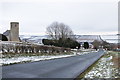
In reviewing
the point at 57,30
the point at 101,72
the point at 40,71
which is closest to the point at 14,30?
the point at 57,30

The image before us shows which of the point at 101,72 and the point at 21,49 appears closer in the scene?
the point at 101,72

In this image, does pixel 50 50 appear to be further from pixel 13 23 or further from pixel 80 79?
pixel 80 79

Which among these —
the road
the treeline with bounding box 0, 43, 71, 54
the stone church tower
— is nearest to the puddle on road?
the road

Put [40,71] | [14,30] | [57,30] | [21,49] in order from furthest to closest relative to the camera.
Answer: [57,30] → [14,30] → [21,49] → [40,71]

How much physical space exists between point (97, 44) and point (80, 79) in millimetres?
139125

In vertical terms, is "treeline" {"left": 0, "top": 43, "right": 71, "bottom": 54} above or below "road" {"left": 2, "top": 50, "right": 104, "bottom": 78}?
above

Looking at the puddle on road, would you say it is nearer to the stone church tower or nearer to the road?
the road

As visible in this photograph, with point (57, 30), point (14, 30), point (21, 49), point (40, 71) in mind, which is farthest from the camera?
point (57, 30)

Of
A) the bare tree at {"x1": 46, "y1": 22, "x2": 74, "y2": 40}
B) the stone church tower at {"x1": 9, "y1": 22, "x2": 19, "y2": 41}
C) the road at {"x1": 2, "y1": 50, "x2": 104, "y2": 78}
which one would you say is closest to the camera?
the road at {"x1": 2, "y1": 50, "x2": 104, "y2": 78}

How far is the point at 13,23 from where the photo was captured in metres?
64.0

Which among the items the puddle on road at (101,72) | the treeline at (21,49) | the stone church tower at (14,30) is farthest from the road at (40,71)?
the stone church tower at (14,30)

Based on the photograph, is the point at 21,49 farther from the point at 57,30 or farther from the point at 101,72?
the point at 57,30

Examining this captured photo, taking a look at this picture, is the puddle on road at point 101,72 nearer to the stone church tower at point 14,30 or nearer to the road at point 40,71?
the road at point 40,71

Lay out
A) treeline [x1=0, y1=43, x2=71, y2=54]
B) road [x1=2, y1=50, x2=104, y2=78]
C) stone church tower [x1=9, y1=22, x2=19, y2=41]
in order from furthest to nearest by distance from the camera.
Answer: stone church tower [x1=9, y1=22, x2=19, y2=41] → treeline [x1=0, y1=43, x2=71, y2=54] → road [x1=2, y1=50, x2=104, y2=78]
